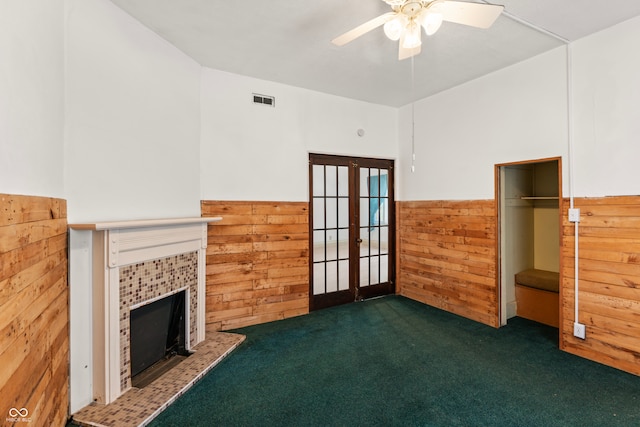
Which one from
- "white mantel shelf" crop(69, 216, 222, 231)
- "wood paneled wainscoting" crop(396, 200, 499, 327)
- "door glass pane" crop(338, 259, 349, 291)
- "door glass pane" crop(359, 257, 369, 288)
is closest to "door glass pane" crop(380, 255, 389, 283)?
"wood paneled wainscoting" crop(396, 200, 499, 327)

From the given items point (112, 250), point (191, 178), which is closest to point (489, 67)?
point (191, 178)

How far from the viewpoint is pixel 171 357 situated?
288 centimetres

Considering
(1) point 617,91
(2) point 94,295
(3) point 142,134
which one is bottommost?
(2) point 94,295

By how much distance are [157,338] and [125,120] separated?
6.32 feet

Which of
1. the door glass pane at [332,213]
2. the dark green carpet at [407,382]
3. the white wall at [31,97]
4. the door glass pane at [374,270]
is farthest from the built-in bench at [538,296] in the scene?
the white wall at [31,97]

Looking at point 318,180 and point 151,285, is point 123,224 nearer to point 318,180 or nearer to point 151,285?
point 151,285

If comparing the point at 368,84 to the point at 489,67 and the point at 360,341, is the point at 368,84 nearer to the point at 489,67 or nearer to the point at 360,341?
the point at 489,67

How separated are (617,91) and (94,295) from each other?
15.0 feet

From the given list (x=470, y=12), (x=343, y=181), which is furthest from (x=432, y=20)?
(x=343, y=181)

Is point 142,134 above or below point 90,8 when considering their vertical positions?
below

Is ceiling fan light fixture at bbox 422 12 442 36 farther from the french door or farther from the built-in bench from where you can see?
the built-in bench

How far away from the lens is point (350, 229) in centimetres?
449

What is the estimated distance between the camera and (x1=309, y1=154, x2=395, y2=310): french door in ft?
13.9

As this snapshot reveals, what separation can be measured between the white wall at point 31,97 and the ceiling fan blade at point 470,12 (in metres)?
2.21
